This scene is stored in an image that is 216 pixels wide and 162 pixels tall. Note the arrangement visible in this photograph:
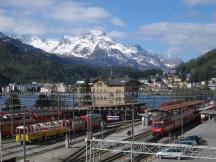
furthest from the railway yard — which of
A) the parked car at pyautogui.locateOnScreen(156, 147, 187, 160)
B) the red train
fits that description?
the parked car at pyautogui.locateOnScreen(156, 147, 187, 160)

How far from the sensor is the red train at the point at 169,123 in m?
52.7

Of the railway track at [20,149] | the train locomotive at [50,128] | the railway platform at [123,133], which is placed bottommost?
the railway track at [20,149]

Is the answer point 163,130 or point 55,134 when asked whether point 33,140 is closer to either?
point 55,134

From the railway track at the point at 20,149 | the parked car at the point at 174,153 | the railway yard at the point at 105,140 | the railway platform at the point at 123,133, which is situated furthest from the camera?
the railway platform at the point at 123,133

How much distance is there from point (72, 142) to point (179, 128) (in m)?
19.6

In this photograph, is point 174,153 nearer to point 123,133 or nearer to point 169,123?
point 123,133

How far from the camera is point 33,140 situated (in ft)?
159

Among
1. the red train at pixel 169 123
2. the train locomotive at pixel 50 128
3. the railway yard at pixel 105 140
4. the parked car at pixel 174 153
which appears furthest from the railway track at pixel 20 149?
the parked car at pixel 174 153

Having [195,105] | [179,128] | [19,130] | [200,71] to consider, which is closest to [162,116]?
[179,128]

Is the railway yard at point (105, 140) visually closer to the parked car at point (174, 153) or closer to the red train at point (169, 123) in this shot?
the red train at point (169, 123)

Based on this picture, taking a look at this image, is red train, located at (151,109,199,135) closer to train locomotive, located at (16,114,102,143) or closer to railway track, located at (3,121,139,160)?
train locomotive, located at (16,114,102,143)

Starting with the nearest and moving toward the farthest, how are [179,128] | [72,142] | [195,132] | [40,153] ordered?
1. [40,153]
2. [72,142]
3. [195,132]
4. [179,128]

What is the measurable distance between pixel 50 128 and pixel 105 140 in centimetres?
2447

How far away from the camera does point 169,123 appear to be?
184 ft
